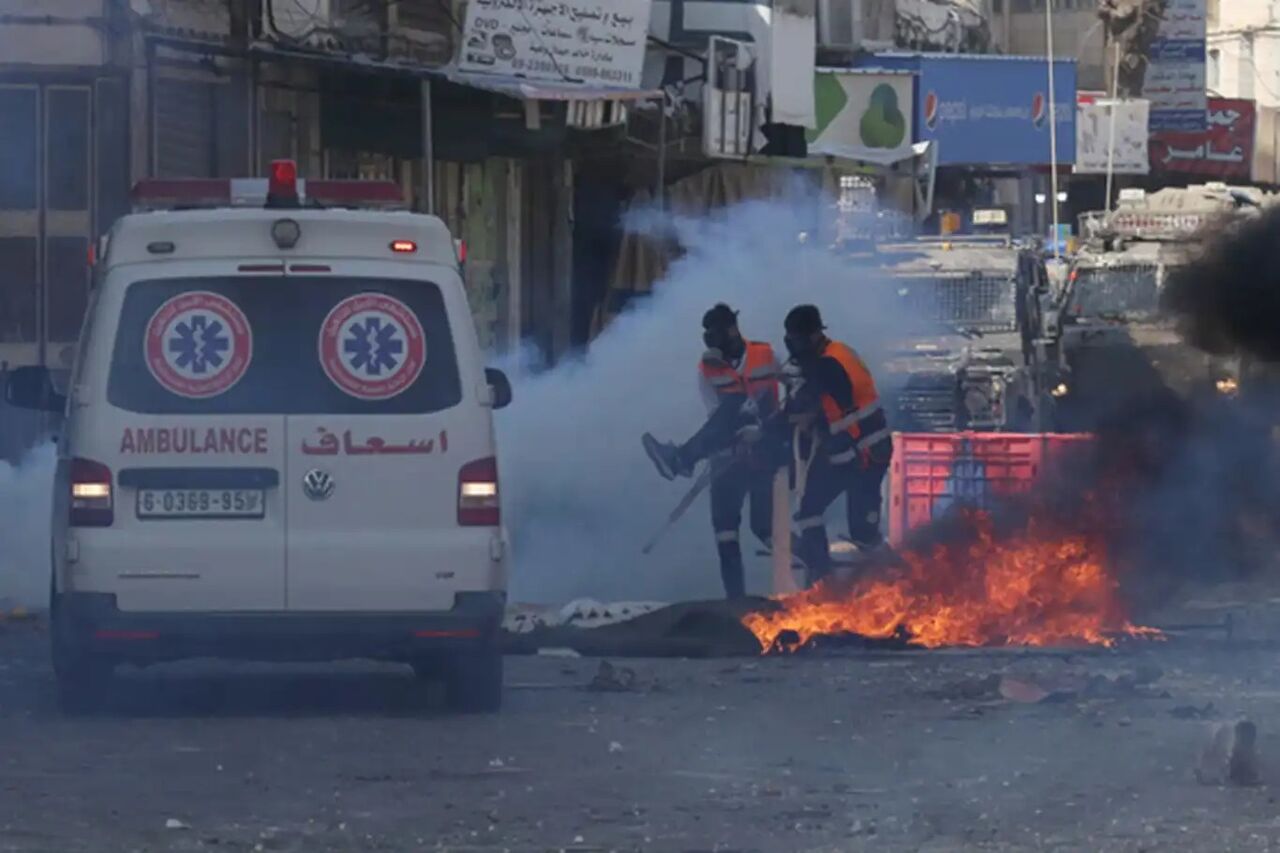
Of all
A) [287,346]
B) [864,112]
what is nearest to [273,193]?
[287,346]

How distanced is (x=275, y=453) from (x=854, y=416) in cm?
485

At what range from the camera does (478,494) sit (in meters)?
10.7

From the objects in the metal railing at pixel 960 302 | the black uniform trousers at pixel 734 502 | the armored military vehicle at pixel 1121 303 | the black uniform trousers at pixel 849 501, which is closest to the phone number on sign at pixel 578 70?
the metal railing at pixel 960 302

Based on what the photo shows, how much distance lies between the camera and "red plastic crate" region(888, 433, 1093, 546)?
51.8 ft

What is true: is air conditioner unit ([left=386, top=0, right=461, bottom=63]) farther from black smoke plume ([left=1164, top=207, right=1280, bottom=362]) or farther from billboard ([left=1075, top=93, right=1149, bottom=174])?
billboard ([left=1075, top=93, right=1149, bottom=174])

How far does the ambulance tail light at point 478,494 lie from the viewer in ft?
34.9

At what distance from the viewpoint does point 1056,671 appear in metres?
12.5

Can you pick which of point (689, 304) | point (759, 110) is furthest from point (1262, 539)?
point (759, 110)

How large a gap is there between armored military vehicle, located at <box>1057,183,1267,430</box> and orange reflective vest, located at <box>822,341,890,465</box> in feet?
26.4

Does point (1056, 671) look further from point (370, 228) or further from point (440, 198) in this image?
point (440, 198)

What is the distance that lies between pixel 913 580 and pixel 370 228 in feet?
13.3

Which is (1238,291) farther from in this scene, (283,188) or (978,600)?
(283,188)

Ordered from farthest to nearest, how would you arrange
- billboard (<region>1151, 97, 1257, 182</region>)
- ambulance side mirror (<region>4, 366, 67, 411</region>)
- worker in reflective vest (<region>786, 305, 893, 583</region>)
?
billboard (<region>1151, 97, 1257, 182</region>)
worker in reflective vest (<region>786, 305, 893, 583</region>)
ambulance side mirror (<region>4, 366, 67, 411</region>)

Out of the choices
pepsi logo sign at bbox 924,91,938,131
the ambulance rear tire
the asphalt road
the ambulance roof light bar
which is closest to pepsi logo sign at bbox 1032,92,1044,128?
pepsi logo sign at bbox 924,91,938,131
